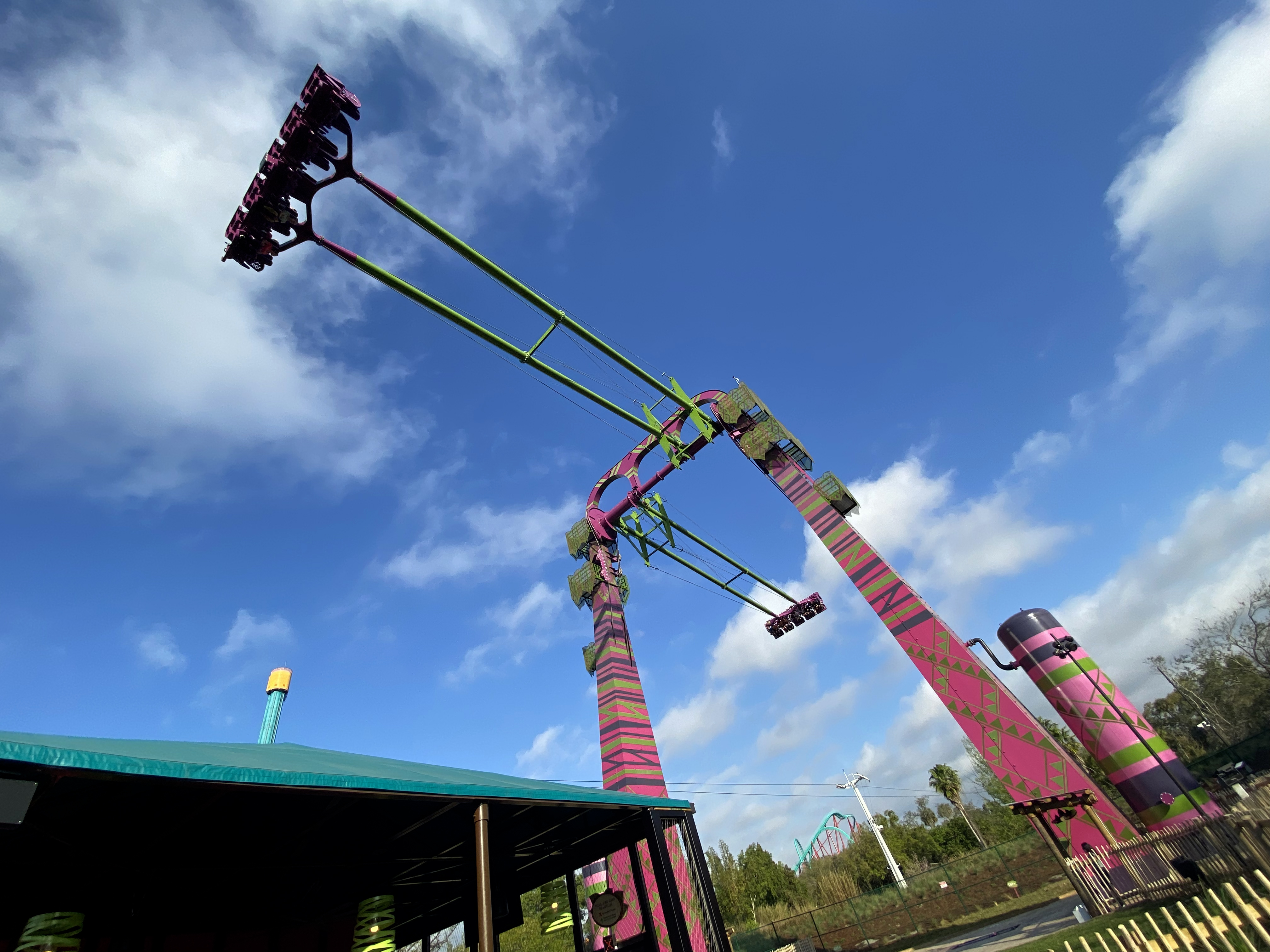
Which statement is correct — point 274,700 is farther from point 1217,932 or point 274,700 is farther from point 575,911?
point 1217,932

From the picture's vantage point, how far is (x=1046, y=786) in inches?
526

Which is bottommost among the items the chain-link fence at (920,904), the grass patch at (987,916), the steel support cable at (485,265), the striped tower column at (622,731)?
the grass patch at (987,916)

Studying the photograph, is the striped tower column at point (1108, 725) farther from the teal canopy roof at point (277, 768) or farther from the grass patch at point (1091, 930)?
the teal canopy roof at point (277, 768)

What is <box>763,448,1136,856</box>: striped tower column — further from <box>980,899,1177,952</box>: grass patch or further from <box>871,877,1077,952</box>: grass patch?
<box>871,877,1077,952</box>: grass patch

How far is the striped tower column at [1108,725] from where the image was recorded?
13094mm

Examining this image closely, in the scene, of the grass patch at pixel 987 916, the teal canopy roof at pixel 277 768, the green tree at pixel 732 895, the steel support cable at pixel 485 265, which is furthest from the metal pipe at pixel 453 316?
the green tree at pixel 732 895

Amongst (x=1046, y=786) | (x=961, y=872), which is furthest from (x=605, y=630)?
(x=961, y=872)

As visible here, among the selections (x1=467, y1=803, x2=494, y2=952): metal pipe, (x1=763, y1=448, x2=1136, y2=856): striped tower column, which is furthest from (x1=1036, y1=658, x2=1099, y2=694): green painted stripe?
(x1=467, y1=803, x2=494, y2=952): metal pipe

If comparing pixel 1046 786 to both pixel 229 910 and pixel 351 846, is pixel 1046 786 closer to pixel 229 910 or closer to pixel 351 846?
pixel 351 846

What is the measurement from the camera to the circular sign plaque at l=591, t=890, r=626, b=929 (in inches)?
319

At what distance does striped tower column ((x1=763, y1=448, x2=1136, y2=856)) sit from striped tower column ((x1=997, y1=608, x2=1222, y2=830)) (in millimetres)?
1035

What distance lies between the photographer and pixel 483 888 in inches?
195

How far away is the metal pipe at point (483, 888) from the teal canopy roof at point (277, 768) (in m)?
0.21

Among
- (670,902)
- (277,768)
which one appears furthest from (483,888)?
(670,902)
